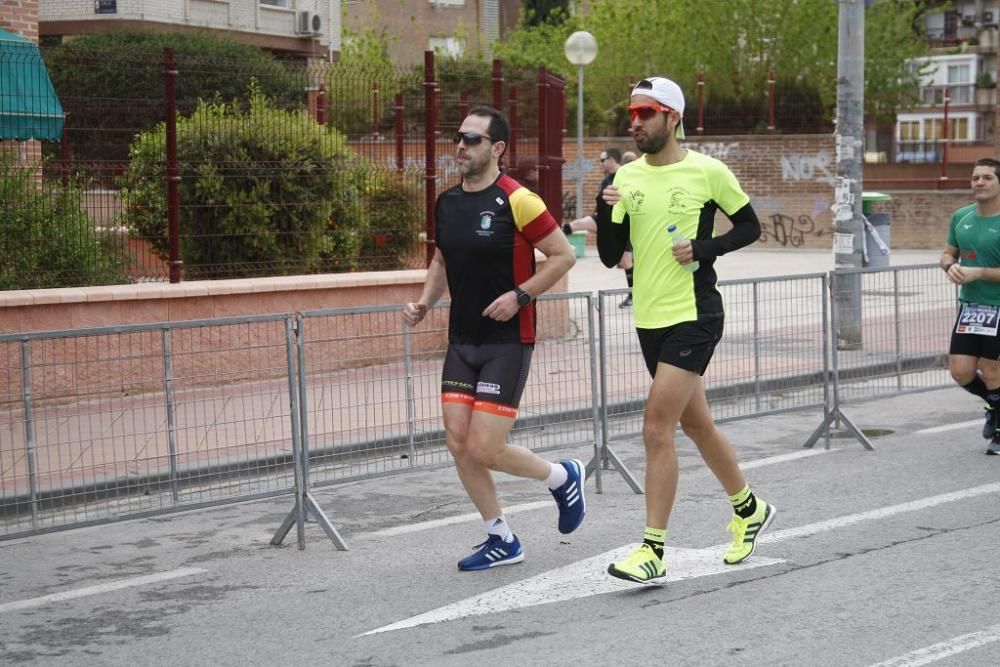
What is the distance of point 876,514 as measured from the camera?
7918mm

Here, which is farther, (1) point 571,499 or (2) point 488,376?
(1) point 571,499

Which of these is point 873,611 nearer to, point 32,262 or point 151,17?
point 32,262

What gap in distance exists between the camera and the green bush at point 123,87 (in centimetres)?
1246

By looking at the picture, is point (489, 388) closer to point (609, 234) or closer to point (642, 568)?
point (609, 234)

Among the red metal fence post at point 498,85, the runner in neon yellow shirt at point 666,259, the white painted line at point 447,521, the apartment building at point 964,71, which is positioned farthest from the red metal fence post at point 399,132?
the apartment building at point 964,71

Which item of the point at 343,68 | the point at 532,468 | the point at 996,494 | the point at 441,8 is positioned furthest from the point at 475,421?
the point at 441,8

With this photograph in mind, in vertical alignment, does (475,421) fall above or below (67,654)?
above

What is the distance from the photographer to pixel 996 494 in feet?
27.6

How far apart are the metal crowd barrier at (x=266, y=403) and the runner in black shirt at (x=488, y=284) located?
3.19ft

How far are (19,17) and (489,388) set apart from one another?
928 centimetres

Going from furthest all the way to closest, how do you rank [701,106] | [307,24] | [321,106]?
[307,24]
[701,106]
[321,106]

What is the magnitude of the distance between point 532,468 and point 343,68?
8376mm

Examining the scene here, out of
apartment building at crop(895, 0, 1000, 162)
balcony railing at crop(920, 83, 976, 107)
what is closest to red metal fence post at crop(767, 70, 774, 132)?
apartment building at crop(895, 0, 1000, 162)

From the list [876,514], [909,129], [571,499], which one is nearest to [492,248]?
[571,499]
